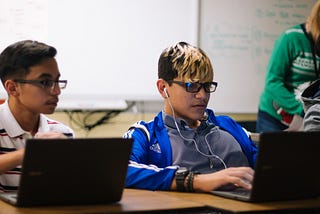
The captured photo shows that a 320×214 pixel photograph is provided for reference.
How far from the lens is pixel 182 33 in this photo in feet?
15.8

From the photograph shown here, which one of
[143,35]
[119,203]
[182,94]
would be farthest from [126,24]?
[119,203]

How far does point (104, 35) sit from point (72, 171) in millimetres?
2791

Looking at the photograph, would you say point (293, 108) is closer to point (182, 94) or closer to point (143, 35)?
point (143, 35)

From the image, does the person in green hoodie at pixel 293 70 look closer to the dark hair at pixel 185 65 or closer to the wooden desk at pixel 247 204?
the dark hair at pixel 185 65

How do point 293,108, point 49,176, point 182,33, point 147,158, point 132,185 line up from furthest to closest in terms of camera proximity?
point 182,33, point 293,108, point 147,158, point 132,185, point 49,176

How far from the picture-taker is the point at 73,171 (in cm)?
192

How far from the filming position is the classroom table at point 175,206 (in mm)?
1917

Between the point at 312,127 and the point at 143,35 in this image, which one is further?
the point at 143,35

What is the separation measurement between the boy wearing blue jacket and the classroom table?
242 mm

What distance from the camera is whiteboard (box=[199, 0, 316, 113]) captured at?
4.91m

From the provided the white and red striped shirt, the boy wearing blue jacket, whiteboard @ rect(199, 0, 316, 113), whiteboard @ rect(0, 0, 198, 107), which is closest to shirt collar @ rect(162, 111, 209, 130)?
the boy wearing blue jacket

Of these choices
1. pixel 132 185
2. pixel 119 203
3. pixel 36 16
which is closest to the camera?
pixel 119 203

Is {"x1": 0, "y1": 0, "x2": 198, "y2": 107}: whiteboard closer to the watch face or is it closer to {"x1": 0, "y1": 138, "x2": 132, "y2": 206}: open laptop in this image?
the watch face

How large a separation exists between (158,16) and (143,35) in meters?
0.17
